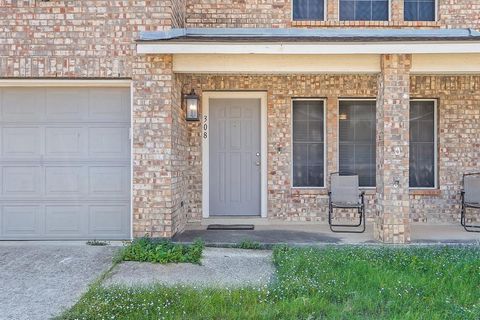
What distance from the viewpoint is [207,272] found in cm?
554

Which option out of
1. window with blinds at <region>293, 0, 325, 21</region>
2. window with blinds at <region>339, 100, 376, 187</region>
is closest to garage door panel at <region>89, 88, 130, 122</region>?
window with blinds at <region>293, 0, 325, 21</region>

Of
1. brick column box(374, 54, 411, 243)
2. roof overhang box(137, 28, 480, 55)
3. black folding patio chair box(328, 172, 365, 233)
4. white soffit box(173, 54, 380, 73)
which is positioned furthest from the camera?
black folding patio chair box(328, 172, 365, 233)

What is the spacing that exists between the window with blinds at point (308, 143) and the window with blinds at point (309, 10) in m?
1.64

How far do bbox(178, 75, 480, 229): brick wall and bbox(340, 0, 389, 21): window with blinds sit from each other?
1.21 m

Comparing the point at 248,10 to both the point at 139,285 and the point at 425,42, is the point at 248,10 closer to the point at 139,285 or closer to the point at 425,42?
the point at 425,42

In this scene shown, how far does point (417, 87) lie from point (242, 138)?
3.56 m

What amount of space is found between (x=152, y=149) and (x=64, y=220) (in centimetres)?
188

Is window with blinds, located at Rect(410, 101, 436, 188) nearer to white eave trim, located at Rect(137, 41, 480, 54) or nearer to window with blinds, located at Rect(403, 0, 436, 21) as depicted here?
window with blinds, located at Rect(403, 0, 436, 21)

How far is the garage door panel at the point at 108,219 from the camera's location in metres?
7.25

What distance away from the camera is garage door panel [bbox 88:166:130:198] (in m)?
7.25

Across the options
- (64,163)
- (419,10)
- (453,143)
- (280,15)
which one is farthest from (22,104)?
(453,143)

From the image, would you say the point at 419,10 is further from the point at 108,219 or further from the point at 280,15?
the point at 108,219

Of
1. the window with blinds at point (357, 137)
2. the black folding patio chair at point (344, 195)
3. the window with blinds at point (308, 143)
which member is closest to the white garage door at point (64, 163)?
the window with blinds at point (308, 143)

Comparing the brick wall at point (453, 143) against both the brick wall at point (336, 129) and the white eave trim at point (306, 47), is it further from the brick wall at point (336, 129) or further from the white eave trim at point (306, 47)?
the white eave trim at point (306, 47)
